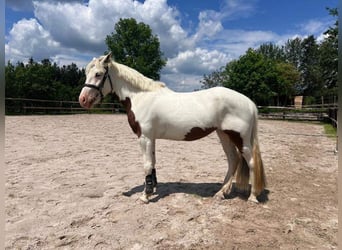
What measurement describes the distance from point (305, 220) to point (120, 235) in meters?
2.06

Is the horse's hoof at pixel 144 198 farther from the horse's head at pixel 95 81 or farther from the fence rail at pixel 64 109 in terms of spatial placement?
the fence rail at pixel 64 109

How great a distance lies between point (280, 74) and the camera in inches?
1713

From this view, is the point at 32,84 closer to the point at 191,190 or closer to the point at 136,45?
the point at 136,45

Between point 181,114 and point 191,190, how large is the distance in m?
1.26

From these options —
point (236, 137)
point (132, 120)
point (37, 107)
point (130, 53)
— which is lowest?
point (37, 107)

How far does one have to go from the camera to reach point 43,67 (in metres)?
27.8

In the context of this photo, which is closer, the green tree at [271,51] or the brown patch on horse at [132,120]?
the brown patch on horse at [132,120]

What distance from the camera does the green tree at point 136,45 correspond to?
31.6m

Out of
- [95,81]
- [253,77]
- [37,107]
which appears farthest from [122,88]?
[253,77]

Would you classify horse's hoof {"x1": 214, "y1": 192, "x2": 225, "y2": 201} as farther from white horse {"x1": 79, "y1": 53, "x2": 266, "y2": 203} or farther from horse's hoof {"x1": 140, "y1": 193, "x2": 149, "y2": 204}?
horse's hoof {"x1": 140, "y1": 193, "x2": 149, "y2": 204}

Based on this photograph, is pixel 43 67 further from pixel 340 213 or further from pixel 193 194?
pixel 340 213

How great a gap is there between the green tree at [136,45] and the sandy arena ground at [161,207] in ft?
87.3

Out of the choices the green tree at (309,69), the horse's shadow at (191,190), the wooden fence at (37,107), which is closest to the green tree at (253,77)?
the wooden fence at (37,107)

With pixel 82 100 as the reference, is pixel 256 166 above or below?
below
